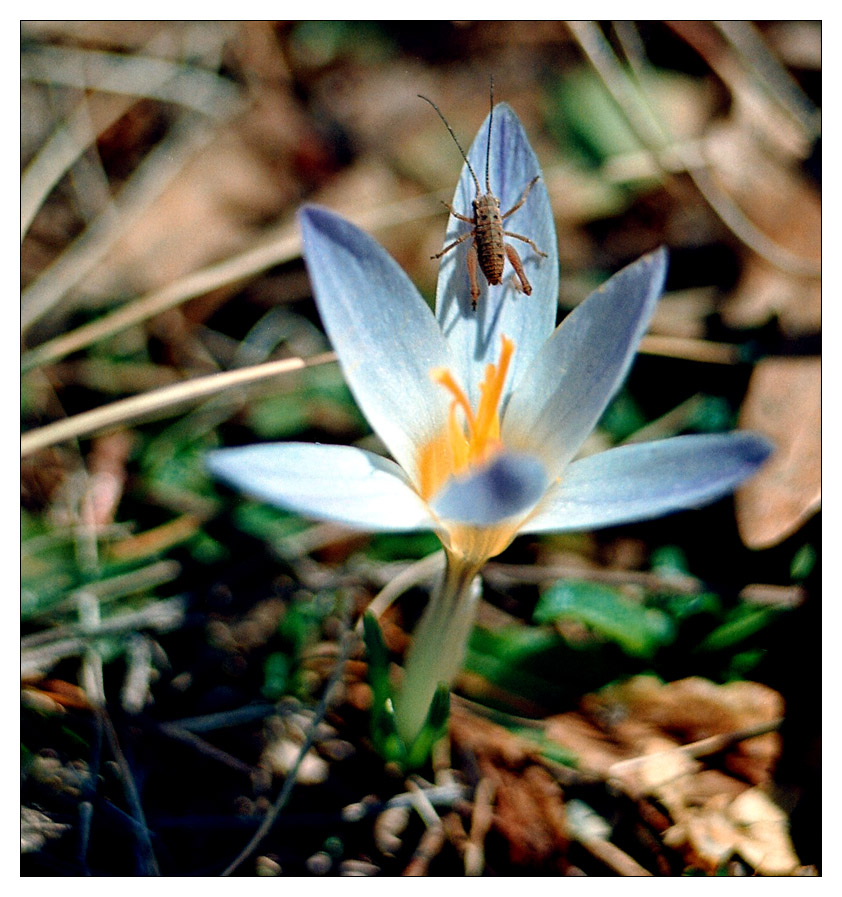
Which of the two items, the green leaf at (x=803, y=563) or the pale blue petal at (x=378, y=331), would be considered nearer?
the pale blue petal at (x=378, y=331)

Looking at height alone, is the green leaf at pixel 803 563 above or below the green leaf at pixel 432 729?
above

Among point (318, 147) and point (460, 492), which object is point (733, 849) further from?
point (318, 147)

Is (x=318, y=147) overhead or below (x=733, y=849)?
overhead

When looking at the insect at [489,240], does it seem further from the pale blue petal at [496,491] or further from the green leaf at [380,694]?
the green leaf at [380,694]

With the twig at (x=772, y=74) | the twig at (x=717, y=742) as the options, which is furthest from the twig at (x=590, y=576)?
the twig at (x=772, y=74)

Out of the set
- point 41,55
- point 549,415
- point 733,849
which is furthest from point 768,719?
point 41,55

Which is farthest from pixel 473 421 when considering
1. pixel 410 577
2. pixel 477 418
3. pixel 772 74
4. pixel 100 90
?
pixel 100 90

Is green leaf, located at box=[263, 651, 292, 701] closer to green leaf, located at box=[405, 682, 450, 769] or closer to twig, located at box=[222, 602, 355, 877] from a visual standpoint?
twig, located at box=[222, 602, 355, 877]
